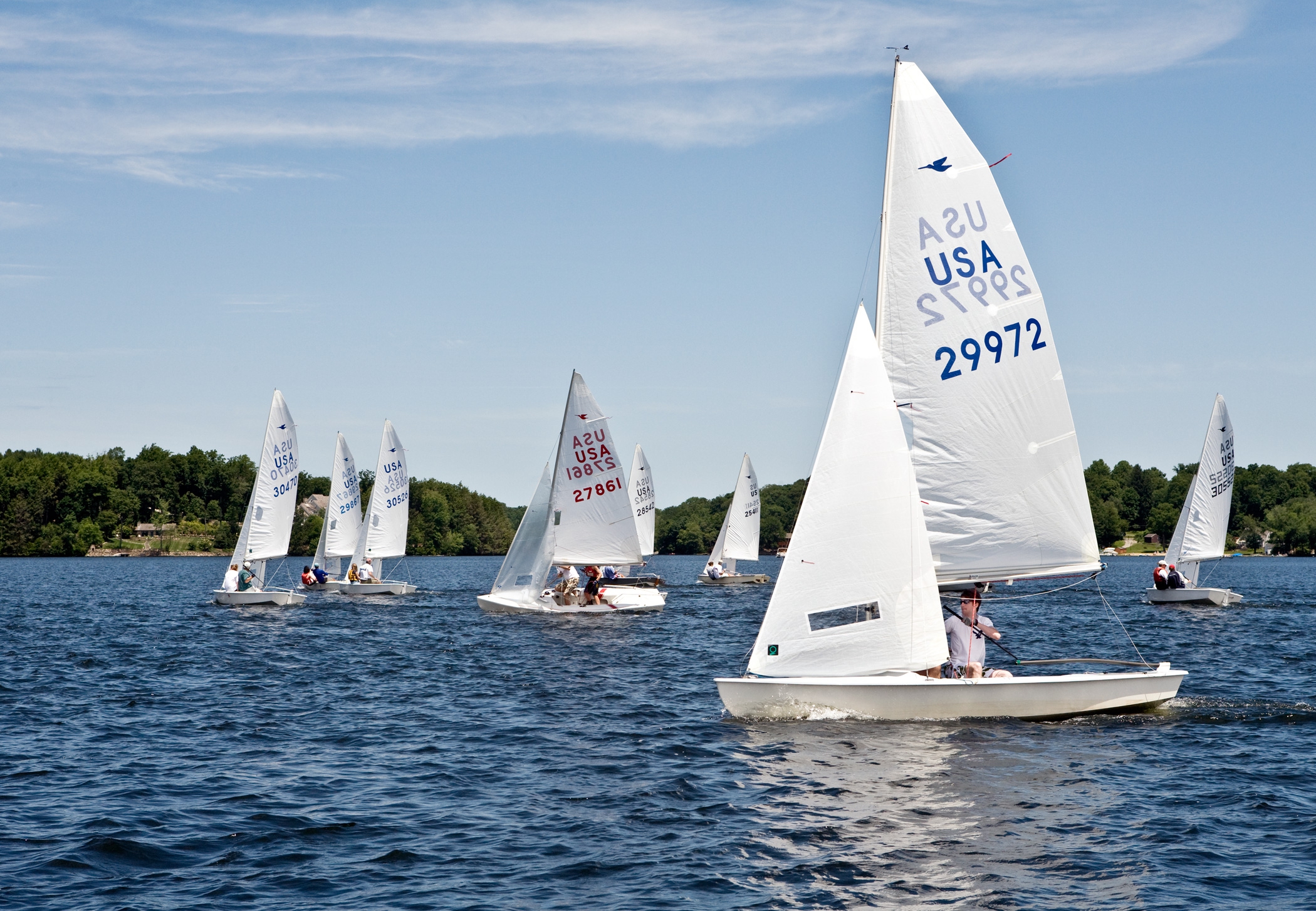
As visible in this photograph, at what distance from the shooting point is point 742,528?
65.1 meters

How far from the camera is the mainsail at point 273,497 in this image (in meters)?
41.3

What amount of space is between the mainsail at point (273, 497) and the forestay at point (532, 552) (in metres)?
8.01

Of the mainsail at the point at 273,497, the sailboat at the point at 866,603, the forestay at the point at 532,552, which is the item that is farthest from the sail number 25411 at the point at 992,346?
the mainsail at the point at 273,497

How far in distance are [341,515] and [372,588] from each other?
171 inches

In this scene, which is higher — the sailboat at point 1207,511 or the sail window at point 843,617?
the sailboat at point 1207,511

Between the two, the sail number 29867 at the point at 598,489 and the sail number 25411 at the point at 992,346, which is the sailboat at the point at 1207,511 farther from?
the sail number 25411 at the point at 992,346

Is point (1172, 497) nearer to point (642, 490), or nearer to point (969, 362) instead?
point (642, 490)

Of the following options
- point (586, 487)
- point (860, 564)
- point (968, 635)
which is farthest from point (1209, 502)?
point (860, 564)

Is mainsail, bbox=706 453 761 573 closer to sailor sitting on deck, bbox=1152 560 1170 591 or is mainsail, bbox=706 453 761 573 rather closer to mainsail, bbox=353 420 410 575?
mainsail, bbox=353 420 410 575

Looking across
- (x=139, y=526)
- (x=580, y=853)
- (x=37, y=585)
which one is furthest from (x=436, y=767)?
(x=139, y=526)

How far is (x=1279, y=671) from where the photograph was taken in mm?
24328

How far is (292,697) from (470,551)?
5389 inches

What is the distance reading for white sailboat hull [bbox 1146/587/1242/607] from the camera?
44438 millimetres

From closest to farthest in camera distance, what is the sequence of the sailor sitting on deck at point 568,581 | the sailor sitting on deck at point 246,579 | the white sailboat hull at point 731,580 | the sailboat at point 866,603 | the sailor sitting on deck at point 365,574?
the sailboat at point 866,603
the sailor sitting on deck at point 568,581
the sailor sitting on deck at point 246,579
the sailor sitting on deck at point 365,574
the white sailboat hull at point 731,580
